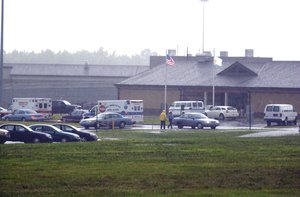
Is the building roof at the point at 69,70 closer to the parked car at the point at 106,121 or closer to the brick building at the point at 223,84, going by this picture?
the brick building at the point at 223,84

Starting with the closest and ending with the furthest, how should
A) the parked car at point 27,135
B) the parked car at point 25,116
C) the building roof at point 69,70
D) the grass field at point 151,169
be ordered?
the grass field at point 151,169 → the parked car at point 27,135 → the parked car at point 25,116 → the building roof at point 69,70

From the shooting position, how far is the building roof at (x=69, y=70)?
10706 centimetres

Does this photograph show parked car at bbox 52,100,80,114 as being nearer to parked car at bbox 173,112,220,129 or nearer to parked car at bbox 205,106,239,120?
parked car at bbox 205,106,239,120

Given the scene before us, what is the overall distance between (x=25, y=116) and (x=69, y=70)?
41.2 metres

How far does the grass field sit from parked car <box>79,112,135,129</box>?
18.8m

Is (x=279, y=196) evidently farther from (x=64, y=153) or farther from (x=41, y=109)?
(x=41, y=109)

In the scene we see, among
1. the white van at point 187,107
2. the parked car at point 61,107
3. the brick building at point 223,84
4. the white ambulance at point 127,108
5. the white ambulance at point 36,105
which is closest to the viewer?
the white ambulance at point 127,108

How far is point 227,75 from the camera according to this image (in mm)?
84500

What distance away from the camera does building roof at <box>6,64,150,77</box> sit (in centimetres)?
10706

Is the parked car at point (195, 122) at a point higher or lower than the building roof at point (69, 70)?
lower

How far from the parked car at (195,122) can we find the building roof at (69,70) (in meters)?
48.7

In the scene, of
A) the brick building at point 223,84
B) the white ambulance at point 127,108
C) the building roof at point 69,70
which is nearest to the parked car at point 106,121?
the white ambulance at point 127,108

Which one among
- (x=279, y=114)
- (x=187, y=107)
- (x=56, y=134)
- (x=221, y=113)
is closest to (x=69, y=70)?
(x=187, y=107)

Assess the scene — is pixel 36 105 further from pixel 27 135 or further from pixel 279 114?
pixel 27 135
